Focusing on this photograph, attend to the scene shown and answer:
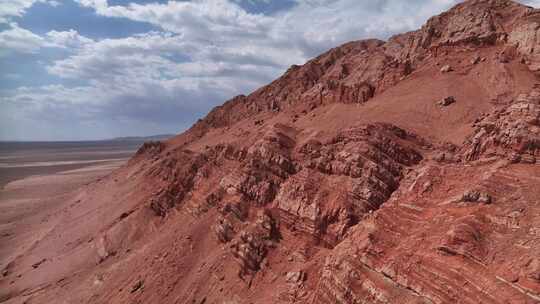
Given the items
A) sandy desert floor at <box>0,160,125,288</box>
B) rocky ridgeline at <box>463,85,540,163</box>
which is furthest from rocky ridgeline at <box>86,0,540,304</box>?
sandy desert floor at <box>0,160,125,288</box>

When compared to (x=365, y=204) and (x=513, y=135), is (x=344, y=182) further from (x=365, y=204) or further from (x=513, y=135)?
(x=513, y=135)

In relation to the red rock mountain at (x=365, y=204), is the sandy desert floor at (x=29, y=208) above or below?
below

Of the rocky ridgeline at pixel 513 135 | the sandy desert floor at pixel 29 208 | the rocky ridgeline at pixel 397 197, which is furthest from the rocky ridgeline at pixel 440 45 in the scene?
the sandy desert floor at pixel 29 208

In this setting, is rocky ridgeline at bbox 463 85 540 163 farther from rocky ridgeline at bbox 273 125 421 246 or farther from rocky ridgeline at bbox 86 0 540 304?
rocky ridgeline at bbox 273 125 421 246

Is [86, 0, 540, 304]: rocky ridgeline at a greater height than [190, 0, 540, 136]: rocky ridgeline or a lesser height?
lesser

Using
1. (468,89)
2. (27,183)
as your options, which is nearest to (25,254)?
(468,89)

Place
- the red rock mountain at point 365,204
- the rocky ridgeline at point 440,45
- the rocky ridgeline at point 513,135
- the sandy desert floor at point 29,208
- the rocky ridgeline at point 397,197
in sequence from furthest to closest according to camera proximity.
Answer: the sandy desert floor at point 29,208 → the rocky ridgeline at point 440,45 → the rocky ridgeline at point 513,135 → the red rock mountain at point 365,204 → the rocky ridgeline at point 397,197

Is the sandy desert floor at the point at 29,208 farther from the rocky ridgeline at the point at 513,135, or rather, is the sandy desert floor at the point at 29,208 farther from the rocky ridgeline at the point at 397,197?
the rocky ridgeline at the point at 513,135
